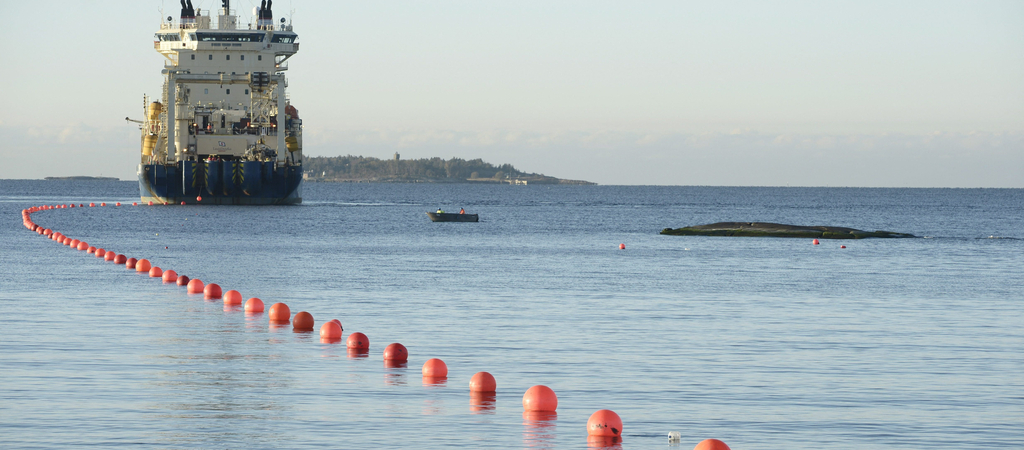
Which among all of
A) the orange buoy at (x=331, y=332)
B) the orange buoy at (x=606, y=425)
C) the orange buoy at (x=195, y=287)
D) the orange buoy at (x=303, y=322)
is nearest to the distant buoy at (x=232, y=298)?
the orange buoy at (x=195, y=287)

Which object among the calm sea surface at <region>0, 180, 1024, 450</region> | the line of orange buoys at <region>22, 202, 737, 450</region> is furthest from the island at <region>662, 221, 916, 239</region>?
the line of orange buoys at <region>22, 202, 737, 450</region>

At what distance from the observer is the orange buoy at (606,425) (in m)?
13.2

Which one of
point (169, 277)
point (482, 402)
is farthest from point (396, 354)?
point (169, 277)

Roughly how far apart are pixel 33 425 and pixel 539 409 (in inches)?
229

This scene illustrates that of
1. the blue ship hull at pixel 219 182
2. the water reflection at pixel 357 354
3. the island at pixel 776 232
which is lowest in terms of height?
the water reflection at pixel 357 354

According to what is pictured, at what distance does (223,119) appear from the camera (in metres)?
94.6

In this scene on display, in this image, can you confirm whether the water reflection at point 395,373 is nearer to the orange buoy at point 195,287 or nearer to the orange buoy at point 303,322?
the orange buoy at point 303,322

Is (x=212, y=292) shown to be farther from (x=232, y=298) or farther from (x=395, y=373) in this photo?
(x=395, y=373)

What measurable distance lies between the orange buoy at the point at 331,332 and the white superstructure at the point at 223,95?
72345 mm

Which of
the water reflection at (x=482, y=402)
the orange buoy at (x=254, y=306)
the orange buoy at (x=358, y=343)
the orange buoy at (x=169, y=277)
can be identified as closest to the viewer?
the water reflection at (x=482, y=402)

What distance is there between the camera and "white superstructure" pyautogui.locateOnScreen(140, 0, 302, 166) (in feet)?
304

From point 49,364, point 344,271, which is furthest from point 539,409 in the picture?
point 344,271

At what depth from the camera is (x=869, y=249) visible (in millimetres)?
56906

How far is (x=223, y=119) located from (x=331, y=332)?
76.2 metres
